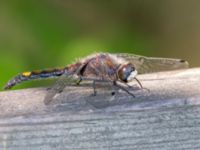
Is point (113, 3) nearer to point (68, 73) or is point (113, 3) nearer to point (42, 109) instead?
point (68, 73)

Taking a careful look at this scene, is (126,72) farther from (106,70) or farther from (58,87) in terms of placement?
(58,87)

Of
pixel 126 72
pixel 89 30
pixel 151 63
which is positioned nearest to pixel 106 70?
pixel 126 72

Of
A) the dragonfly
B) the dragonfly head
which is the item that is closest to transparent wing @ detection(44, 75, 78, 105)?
the dragonfly

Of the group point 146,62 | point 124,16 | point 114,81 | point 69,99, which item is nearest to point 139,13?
point 124,16

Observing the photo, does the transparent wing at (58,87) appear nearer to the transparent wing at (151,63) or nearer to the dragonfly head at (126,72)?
the dragonfly head at (126,72)

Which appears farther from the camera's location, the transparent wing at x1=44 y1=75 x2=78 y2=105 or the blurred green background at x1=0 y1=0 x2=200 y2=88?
the blurred green background at x1=0 y1=0 x2=200 y2=88

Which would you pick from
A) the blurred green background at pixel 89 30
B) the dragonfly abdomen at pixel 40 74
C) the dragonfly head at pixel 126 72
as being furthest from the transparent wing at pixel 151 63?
the blurred green background at pixel 89 30

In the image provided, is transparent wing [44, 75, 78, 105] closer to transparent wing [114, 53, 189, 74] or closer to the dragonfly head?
the dragonfly head
